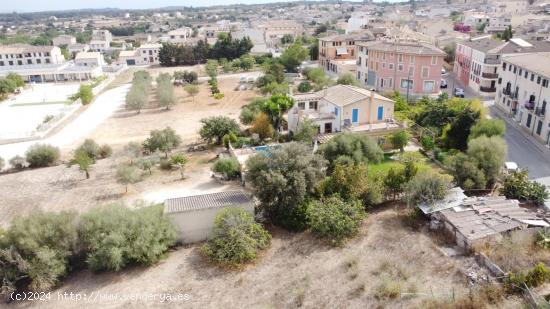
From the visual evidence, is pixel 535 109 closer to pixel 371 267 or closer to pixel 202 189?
pixel 371 267

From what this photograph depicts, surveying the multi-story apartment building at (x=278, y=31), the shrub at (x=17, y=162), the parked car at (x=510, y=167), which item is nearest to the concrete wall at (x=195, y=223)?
the parked car at (x=510, y=167)

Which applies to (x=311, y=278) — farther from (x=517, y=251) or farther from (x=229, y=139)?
(x=229, y=139)

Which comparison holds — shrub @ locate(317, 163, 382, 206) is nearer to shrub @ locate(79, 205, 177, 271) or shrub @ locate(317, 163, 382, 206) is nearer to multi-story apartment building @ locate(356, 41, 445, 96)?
shrub @ locate(79, 205, 177, 271)

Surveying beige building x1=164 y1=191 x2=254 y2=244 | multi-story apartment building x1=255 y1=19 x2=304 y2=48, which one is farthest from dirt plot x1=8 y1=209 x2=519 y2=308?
multi-story apartment building x1=255 y1=19 x2=304 y2=48

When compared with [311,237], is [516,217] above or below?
above

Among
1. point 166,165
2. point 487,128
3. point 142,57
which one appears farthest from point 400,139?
point 142,57

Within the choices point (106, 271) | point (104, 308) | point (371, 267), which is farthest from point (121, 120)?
point (371, 267)
